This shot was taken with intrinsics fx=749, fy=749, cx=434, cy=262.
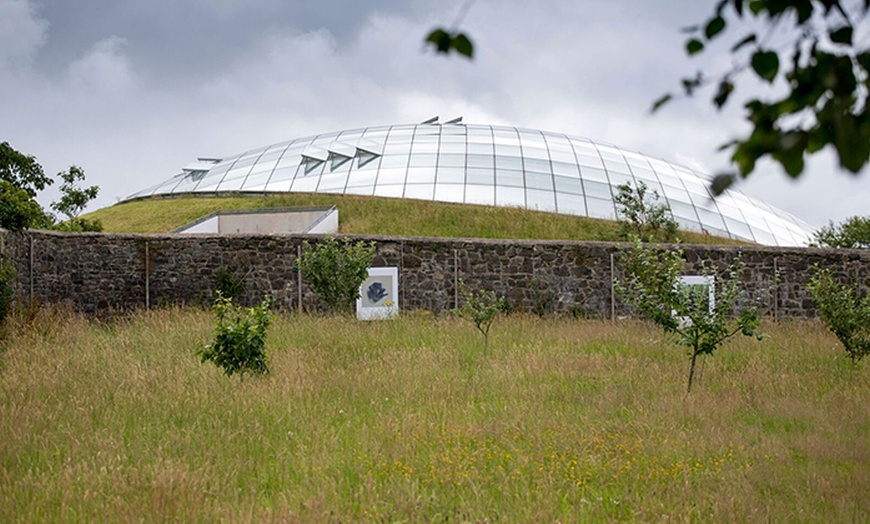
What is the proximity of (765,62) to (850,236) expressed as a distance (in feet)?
139

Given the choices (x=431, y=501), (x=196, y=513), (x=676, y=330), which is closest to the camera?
(x=196, y=513)

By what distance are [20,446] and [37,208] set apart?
1248cm

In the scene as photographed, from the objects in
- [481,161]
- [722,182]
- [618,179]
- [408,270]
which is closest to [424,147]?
[481,161]

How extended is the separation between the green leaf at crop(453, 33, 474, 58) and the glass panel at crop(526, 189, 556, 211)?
3617 centimetres

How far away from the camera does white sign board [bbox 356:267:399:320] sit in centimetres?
2007

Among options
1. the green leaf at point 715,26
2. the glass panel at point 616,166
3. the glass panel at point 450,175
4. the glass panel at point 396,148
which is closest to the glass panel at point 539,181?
the glass panel at point 450,175

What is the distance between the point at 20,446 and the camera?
7551 mm

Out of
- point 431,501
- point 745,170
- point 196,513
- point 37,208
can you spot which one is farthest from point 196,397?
point 37,208

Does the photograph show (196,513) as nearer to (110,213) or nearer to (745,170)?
(745,170)

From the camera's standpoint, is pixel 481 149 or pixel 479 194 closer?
pixel 479 194

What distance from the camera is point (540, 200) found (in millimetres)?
39531

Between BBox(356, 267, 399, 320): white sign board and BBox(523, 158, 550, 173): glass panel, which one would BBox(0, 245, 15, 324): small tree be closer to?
BBox(356, 267, 399, 320): white sign board

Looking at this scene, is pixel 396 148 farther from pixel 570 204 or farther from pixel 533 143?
pixel 570 204

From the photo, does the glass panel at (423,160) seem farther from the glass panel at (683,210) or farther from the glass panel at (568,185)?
the glass panel at (683,210)
